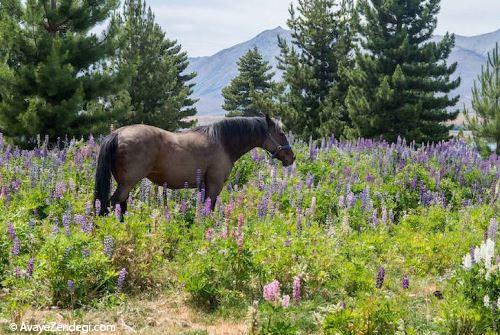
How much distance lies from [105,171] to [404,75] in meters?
23.6

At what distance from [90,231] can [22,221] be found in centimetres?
114

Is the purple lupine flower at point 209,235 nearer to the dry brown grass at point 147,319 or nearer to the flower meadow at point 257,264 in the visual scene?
the flower meadow at point 257,264

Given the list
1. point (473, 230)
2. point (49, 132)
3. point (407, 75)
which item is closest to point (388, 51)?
point (407, 75)

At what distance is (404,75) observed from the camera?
2806 centimetres

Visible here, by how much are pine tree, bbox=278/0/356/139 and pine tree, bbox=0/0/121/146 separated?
60.2 ft

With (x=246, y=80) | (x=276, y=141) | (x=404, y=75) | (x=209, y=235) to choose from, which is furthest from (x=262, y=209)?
(x=246, y=80)

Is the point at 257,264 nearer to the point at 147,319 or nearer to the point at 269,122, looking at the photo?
the point at 147,319

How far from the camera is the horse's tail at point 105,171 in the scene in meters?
7.50

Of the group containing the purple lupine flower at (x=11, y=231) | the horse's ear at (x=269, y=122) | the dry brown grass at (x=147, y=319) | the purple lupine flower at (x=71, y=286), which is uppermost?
the horse's ear at (x=269, y=122)

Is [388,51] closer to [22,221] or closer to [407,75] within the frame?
[407,75]

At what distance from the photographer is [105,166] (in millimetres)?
7578

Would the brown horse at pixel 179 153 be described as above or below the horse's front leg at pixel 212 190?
above

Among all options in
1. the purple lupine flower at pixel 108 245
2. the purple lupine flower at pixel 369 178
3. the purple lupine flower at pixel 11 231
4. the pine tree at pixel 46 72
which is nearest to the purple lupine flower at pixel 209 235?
the purple lupine flower at pixel 108 245

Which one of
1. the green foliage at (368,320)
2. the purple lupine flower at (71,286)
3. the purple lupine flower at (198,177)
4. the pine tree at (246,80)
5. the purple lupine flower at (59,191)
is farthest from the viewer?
the pine tree at (246,80)
